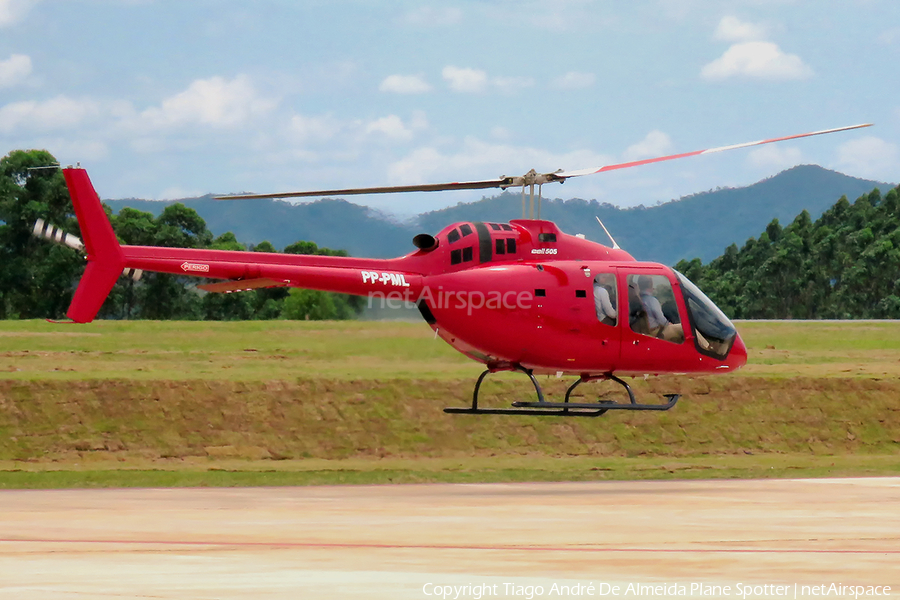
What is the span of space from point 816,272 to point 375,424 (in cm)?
6919

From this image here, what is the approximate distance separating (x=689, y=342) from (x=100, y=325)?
105ft

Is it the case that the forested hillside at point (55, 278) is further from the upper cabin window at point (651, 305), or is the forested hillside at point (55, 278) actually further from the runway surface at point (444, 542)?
the upper cabin window at point (651, 305)

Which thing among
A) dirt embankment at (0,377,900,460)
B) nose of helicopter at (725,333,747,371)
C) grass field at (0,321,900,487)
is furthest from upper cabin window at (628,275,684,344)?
dirt embankment at (0,377,900,460)

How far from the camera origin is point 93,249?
24.8m

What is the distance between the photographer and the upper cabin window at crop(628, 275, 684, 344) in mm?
26219

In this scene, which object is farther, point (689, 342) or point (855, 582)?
point (689, 342)

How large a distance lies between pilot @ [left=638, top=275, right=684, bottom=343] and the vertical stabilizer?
1083cm

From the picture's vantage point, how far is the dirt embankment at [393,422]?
3528 centimetres

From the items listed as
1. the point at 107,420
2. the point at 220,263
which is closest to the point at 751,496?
the point at 220,263

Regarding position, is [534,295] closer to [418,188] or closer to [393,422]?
[418,188]

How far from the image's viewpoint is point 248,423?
36250 mm

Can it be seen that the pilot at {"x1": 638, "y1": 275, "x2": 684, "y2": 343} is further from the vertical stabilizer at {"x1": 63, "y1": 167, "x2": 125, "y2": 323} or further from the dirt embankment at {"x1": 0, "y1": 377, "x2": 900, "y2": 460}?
the dirt embankment at {"x1": 0, "y1": 377, "x2": 900, "y2": 460}

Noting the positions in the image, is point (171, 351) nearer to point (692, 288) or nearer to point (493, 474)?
point (493, 474)

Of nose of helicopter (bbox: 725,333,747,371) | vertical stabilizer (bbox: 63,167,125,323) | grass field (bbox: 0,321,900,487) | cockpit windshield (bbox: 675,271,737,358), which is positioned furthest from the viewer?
grass field (bbox: 0,321,900,487)
